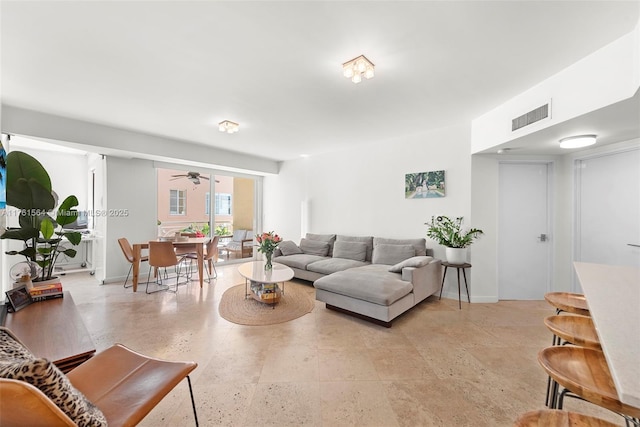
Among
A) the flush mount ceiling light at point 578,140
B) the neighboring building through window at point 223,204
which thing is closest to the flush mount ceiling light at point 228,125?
the neighboring building through window at point 223,204

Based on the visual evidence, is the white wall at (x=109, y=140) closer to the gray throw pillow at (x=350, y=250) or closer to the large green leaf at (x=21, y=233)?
the large green leaf at (x=21, y=233)

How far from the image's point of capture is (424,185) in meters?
4.03

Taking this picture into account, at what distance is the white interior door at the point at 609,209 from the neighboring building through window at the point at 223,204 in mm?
6565

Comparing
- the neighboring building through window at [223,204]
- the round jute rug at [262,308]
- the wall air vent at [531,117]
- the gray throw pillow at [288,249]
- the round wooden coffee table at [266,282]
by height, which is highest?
the wall air vent at [531,117]

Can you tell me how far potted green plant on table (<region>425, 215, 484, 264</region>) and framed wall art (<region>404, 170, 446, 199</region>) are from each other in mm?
402

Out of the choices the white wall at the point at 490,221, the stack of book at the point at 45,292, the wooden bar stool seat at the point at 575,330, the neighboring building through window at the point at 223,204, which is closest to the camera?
the wooden bar stool seat at the point at 575,330

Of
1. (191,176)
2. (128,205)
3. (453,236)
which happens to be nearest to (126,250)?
(128,205)

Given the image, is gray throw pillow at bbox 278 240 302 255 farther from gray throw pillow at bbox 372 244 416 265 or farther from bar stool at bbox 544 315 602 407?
bar stool at bbox 544 315 602 407

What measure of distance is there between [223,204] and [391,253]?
4.29 m

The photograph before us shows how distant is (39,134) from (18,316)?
289 cm

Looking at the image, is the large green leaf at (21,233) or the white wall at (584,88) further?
the large green leaf at (21,233)

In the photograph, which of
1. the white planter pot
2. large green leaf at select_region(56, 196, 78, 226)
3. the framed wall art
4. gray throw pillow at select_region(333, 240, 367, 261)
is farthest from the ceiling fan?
the white planter pot

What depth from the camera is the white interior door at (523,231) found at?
3.58 meters

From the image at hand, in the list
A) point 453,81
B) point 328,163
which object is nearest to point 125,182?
point 328,163
